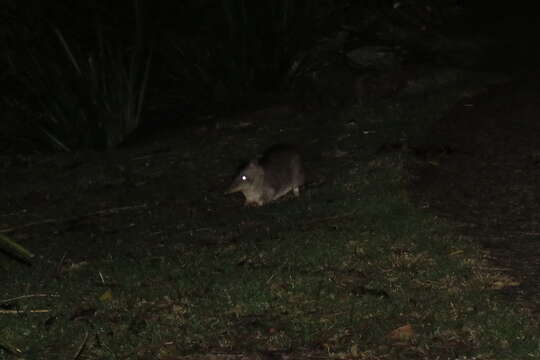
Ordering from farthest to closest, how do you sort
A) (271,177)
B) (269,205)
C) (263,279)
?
(269,205) → (271,177) → (263,279)

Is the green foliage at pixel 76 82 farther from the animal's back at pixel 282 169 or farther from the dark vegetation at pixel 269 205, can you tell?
the animal's back at pixel 282 169

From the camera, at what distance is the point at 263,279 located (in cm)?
545

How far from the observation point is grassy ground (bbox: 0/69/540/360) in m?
4.57

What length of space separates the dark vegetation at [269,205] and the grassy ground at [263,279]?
19 mm

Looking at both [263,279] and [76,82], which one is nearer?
[263,279]

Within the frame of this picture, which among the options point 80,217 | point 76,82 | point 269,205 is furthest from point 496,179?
point 76,82

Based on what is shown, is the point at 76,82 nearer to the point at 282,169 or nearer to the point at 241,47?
the point at 241,47

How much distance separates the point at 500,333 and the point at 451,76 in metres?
8.16

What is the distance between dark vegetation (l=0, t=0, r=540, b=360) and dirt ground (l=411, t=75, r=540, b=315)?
0.11 feet

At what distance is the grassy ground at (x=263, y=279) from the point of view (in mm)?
4570

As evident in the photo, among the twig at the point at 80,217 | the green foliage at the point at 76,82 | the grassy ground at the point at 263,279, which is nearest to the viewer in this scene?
the grassy ground at the point at 263,279

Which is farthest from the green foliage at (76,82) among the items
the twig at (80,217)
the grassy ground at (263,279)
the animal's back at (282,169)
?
the animal's back at (282,169)

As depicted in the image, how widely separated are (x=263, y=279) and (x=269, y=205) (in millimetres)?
2461

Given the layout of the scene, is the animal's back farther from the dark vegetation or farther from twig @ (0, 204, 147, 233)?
twig @ (0, 204, 147, 233)
